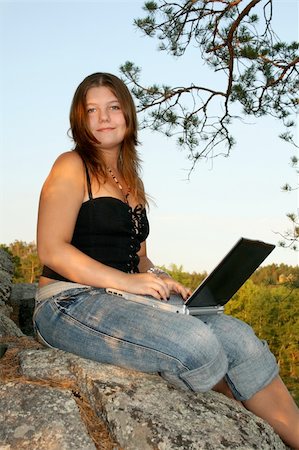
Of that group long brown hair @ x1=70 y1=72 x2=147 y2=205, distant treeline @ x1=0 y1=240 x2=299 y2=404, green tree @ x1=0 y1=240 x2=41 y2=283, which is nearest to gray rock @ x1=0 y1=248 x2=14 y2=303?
green tree @ x1=0 y1=240 x2=41 y2=283

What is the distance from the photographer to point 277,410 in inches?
114

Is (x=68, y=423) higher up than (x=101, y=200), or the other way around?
(x=101, y=200)

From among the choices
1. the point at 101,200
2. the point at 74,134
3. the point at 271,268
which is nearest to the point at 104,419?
the point at 101,200

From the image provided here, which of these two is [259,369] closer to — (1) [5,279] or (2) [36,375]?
(2) [36,375]

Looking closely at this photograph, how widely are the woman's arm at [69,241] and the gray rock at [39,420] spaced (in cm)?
45

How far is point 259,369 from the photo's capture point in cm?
286

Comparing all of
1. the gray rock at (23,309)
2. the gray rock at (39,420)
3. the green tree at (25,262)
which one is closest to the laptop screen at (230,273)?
the gray rock at (39,420)

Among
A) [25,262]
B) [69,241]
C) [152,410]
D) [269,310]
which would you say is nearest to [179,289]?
[69,241]

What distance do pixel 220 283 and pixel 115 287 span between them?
15.9 inches

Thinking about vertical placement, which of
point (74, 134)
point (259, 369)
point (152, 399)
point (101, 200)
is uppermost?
point (74, 134)

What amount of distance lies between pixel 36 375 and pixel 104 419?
0.36 meters

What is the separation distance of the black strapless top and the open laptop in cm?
24

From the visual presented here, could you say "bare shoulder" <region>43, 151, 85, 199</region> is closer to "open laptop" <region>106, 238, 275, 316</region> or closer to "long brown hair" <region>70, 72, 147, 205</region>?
"long brown hair" <region>70, 72, 147, 205</region>

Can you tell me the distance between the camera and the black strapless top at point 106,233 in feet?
9.54
